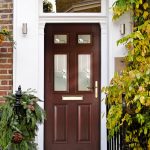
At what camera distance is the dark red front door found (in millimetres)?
6828

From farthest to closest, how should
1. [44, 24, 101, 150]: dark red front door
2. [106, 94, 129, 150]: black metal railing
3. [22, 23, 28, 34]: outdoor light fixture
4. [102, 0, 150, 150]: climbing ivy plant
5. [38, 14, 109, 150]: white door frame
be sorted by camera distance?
[44, 24, 101, 150]: dark red front door < [38, 14, 109, 150]: white door frame < [22, 23, 28, 34]: outdoor light fixture < [106, 94, 129, 150]: black metal railing < [102, 0, 150, 150]: climbing ivy plant

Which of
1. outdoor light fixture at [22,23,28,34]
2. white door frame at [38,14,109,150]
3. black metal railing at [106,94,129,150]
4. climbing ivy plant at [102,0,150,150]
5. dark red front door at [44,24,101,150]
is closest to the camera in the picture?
climbing ivy plant at [102,0,150,150]

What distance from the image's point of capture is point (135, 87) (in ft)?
16.8

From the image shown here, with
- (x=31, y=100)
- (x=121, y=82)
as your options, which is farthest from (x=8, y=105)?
(x=121, y=82)

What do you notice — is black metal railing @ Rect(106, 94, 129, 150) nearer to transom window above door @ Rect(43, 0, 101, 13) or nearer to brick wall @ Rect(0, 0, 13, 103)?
brick wall @ Rect(0, 0, 13, 103)

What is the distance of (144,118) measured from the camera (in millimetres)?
5086

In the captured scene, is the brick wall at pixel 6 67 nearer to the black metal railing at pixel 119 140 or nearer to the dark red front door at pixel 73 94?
the dark red front door at pixel 73 94

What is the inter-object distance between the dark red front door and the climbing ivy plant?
0.67 metres

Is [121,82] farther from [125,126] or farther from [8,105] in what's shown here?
[8,105]

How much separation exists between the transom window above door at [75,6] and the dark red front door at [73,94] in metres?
0.25

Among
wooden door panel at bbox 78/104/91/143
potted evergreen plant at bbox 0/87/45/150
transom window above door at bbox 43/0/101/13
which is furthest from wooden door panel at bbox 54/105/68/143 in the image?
transom window above door at bbox 43/0/101/13

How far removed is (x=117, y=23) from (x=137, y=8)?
1.29 feet

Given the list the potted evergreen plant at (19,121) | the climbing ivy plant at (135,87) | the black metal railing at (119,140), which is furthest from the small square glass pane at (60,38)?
the black metal railing at (119,140)

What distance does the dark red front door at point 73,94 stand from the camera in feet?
22.4
